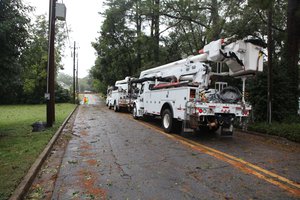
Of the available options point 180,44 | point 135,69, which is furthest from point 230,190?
point 135,69

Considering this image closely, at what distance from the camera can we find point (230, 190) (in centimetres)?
442

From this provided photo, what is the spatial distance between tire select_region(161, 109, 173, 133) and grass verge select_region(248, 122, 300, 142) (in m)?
3.44

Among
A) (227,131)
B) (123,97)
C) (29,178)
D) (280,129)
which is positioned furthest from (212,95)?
(123,97)

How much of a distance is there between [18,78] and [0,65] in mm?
1091

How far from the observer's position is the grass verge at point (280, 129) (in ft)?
29.2

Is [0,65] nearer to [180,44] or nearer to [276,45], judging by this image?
[276,45]

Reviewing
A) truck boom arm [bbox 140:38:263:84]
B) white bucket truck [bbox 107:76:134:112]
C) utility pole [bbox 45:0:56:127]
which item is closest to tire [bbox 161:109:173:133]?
truck boom arm [bbox 140:38:263:84]

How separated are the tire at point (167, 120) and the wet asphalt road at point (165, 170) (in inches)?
54.5

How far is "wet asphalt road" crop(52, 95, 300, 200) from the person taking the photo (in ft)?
14.2

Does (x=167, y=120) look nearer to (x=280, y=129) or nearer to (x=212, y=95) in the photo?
(x=212, y=95)

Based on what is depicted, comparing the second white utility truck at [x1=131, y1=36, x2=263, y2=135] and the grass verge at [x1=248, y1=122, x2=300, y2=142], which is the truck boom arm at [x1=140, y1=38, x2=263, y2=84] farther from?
the grass verge at [x1=248, y1=122, x2=300, y2=142]

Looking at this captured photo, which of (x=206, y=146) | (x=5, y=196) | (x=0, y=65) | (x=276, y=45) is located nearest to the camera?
(x=5, y=196)

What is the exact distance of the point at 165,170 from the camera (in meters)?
5.54

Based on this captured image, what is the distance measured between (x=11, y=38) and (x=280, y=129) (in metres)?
9.97
